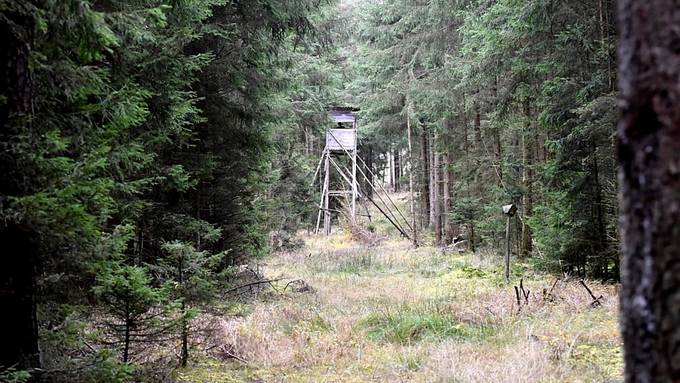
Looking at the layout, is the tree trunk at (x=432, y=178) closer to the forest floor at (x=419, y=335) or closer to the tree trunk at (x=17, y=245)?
the forest floor at (x=419, y=335)

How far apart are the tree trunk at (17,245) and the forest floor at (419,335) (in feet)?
6.38

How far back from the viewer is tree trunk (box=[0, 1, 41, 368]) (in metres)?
3.39

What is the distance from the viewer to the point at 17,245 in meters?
3.46

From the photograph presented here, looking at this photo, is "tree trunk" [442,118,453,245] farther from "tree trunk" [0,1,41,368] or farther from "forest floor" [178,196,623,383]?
"tree trunk" [0,1,41,368]

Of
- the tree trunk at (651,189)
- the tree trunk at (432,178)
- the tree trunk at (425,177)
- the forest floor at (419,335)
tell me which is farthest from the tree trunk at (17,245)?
the tree trunk at (425,177)

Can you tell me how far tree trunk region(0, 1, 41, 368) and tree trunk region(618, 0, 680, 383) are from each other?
336 cm

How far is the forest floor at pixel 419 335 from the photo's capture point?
5316 mm

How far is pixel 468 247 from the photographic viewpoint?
699 inches

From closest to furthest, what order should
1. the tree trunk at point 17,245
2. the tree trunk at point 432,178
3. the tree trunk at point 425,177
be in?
1. the tree trunk at point 17,245
2. the tree trunk at point 432,178
3. the tree trunk at point 425,177

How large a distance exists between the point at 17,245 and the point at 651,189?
11.9ft

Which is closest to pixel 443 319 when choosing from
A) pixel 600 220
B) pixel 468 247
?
pixel 600 220

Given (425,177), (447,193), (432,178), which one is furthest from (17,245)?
(425,177)

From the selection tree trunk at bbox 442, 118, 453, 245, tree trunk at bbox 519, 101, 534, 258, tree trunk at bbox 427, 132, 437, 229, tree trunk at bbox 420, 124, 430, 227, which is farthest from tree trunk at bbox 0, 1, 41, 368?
tree trunk at bbox 420, 124, 430, 227

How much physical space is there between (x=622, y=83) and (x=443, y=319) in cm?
619
